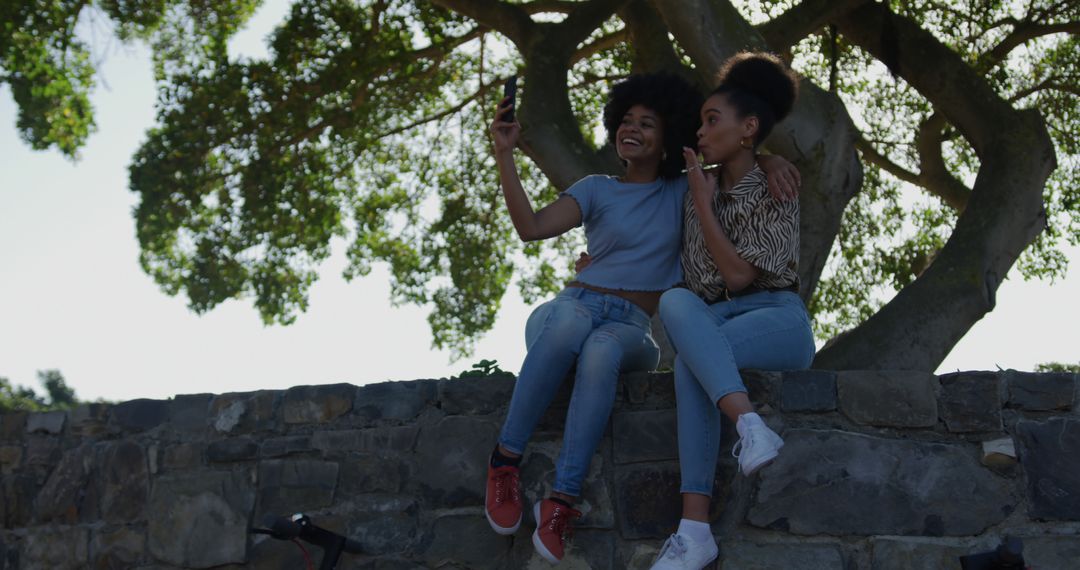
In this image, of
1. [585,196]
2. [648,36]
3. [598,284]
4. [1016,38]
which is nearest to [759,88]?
[585,196]

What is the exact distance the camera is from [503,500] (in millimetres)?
3221

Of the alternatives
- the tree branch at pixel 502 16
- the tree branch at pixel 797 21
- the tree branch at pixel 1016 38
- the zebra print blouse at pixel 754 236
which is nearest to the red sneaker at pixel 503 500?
the zebra print blouse at pixel 754 236

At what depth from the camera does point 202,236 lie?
8.12m

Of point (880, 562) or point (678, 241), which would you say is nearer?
point (880, 562)

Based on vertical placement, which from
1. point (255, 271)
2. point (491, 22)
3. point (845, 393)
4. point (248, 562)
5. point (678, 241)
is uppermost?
point (491, 22)

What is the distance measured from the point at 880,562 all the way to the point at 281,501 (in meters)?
1.89

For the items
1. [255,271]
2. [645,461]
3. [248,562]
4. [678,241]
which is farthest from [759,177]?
[255,271]

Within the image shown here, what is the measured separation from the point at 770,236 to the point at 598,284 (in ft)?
1.84

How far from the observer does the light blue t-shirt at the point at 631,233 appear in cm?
352

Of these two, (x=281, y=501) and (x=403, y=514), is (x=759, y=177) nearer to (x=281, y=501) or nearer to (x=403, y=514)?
(x=403, y=514)

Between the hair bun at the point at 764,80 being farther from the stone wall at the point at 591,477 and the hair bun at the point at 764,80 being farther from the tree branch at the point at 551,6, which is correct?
the tree branch at the point at 551,6

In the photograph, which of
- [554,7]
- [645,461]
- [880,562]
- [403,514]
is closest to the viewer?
[880,562]

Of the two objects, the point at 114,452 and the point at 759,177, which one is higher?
the point at 759,177

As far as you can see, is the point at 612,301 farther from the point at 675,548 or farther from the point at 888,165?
the point at 888,165
